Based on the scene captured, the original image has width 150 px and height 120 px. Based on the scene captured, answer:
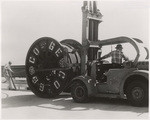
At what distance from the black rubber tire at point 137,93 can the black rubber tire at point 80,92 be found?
153cm

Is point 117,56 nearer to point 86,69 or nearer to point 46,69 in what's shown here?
point 86,69

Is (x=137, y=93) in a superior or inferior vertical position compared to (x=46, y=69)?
inferior

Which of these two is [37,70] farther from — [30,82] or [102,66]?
[102,66]

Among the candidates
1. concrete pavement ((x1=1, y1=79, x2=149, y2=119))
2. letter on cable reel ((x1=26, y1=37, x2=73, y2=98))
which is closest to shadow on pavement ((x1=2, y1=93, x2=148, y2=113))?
concrete pavement ((x1=1, y1=79, x2=149, y2=119))

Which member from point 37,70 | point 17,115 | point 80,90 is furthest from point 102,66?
point 17,115

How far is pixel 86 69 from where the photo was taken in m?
10.1

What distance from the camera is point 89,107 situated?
811 centimetres

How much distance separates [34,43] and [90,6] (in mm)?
2731

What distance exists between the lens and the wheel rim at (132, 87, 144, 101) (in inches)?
302

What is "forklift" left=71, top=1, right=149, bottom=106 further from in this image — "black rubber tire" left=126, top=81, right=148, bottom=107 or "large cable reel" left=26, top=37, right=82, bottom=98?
"large cable reel" left=26, top=37, right=82, bottom=98

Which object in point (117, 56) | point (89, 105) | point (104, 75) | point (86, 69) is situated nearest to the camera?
point (89, 105)

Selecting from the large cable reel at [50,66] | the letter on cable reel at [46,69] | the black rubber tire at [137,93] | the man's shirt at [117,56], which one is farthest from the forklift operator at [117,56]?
the letter on cable reel at [46,69]

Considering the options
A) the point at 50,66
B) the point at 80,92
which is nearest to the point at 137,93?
the point at 80,92

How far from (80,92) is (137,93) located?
2.07m
